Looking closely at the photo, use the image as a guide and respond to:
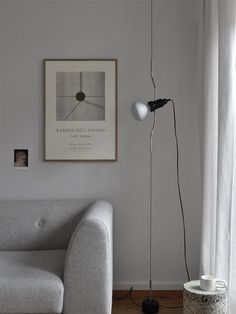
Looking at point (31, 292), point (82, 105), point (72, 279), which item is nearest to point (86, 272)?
point (72, 279)

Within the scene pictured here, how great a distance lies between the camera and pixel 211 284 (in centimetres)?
238

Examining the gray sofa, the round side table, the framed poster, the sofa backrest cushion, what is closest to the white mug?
the round side table

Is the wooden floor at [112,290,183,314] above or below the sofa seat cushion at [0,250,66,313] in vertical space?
below

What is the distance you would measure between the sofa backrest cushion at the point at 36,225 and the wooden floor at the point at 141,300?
0.59 meters

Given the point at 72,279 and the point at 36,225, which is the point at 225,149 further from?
the point at 36,225

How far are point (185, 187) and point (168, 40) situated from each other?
116 cm

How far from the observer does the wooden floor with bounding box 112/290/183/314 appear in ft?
9.72

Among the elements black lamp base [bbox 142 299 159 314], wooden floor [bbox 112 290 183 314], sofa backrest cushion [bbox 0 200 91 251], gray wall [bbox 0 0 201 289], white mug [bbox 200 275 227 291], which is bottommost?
wooden floor [bbox 112 290 183 314]

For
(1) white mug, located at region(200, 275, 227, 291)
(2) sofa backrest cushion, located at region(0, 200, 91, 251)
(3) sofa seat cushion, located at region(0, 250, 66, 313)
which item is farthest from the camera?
(2) sofa backrest cushion, located at region(0, 200, 91, 251)

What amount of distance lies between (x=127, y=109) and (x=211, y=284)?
1.49 m

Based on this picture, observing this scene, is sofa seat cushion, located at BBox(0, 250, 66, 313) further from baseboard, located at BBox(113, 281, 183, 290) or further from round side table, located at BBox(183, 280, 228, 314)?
baseboard, located at BBox(113, 281, 183, 290)

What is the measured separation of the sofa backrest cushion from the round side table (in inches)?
41.2

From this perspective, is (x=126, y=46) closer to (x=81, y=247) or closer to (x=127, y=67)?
(x=127, y=67)

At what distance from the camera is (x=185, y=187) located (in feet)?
10.8
